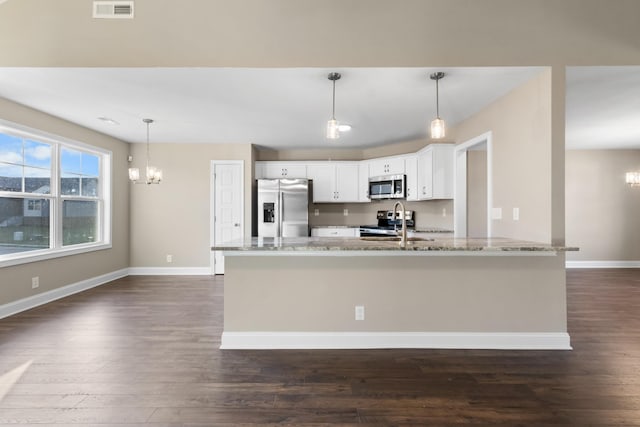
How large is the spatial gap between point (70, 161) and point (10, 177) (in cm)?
98

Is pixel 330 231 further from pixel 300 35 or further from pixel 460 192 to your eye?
pixel 300 35

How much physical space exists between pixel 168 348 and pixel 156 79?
8.02 feet

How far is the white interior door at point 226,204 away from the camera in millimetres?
5793

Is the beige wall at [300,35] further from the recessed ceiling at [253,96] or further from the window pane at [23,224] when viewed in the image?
the window pane at [23,224]

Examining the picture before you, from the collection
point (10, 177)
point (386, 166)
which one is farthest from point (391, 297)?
point (10, 177)

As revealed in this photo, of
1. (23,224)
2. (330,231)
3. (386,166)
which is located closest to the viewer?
(23,224)

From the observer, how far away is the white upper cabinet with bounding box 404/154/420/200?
5.17 metres

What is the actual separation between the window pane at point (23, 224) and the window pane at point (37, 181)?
13 cm

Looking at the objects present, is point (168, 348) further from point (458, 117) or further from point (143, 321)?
point (458, 117)

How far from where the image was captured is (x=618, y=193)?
6.43 meters

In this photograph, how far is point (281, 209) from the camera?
5742mm

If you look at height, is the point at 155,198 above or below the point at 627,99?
below

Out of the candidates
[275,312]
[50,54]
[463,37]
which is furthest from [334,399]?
[50,54]

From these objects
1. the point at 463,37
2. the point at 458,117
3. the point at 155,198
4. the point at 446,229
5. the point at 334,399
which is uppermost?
the point at 463,37
